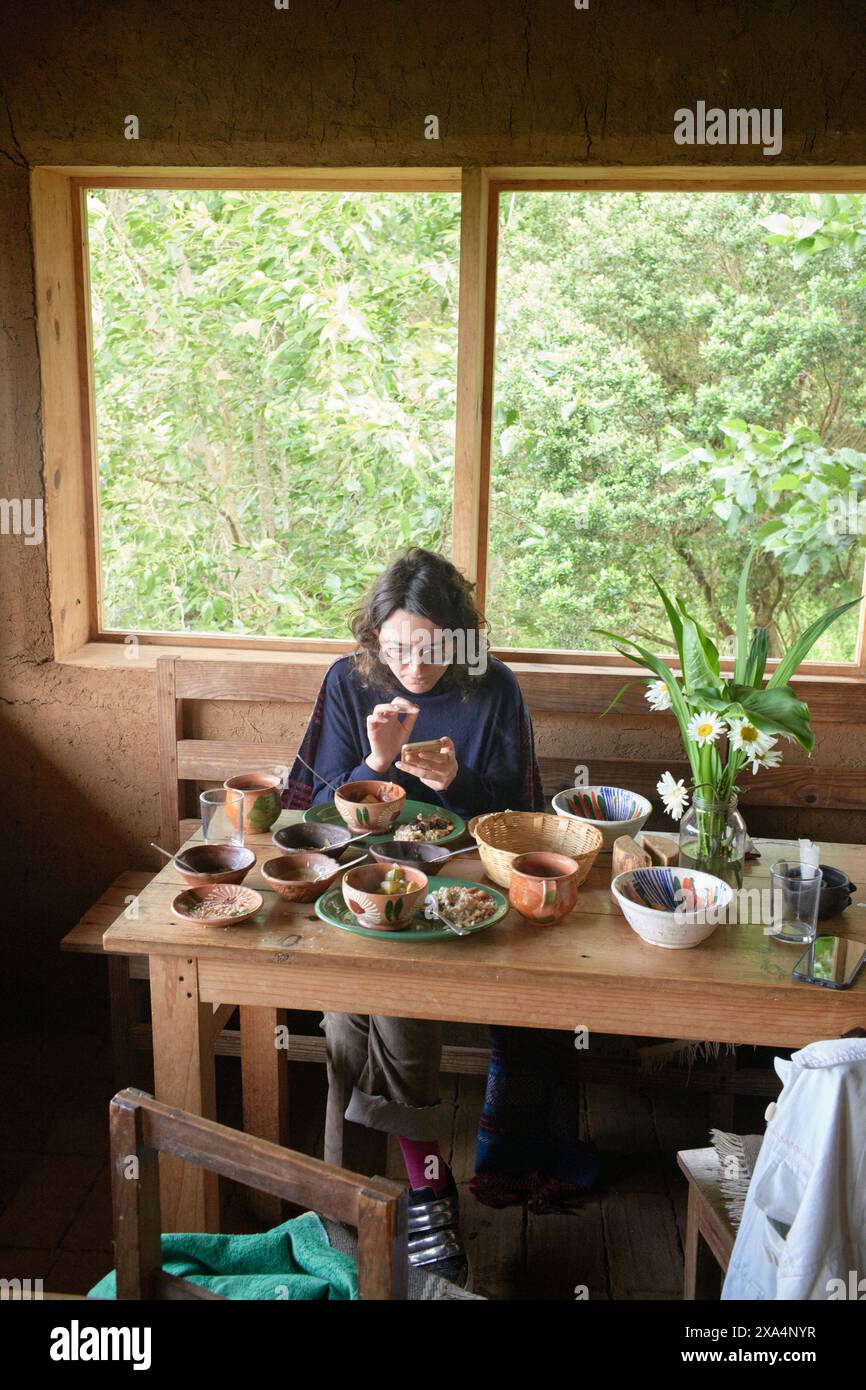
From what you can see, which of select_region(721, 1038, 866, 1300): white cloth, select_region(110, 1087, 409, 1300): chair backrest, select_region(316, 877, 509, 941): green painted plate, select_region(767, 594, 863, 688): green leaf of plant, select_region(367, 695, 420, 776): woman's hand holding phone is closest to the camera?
select_region(110, 1087, 409, 1300): chair backrest

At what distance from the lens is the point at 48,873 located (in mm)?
3105

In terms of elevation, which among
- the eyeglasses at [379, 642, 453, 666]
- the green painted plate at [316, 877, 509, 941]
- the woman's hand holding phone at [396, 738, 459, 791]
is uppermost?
the eyeglasses at [379, 642, 453, 666]

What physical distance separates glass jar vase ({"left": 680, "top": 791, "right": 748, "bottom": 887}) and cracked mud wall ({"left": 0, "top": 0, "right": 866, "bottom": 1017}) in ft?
2.84

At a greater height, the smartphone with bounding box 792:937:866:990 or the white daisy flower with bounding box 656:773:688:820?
the white daisy flower with bounding box 656:773:688:820

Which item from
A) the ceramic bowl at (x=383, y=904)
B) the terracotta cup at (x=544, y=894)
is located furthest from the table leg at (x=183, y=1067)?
the terracotta cup at (x=544, y=894)

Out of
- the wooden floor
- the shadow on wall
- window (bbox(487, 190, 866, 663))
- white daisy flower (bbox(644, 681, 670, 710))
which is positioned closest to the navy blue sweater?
window (bbox(487, 190, 866, 663))

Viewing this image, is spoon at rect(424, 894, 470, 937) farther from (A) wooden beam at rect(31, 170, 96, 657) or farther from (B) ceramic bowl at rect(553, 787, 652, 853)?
(A) wooden beam at rect(31, 170, 96, 657)

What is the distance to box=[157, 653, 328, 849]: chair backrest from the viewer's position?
9.30 feet

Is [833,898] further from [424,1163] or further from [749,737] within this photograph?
[424,1163]

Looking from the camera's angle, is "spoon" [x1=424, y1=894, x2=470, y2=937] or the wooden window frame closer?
"spoon" [x1=424, y1=894, x2=470, y2=937]

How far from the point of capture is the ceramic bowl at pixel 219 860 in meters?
1.95
